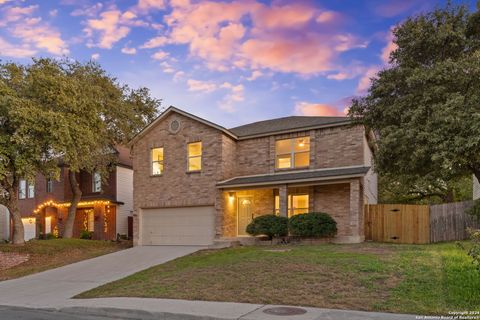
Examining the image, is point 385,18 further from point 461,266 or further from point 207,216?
point 207,216

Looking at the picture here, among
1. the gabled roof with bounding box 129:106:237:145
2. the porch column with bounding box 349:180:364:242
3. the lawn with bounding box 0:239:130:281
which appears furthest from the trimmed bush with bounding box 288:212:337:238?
the lawn with bounding box 0:239:130:281

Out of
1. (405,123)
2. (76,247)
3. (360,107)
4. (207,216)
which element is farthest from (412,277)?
(76,247)

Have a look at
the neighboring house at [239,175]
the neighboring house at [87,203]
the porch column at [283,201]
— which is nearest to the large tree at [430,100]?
the neighboring house at [239,175]

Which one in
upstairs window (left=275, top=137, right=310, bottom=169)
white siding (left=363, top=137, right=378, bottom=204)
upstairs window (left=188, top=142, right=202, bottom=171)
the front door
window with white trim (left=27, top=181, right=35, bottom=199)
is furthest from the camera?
window with white trim (left=27, top=181, right=35, bottom=199)

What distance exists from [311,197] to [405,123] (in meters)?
7.75

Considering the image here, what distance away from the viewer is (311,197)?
21.2 metres

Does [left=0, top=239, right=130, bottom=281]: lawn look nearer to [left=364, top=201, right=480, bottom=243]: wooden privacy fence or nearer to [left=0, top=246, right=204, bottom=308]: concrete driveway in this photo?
[left=0, top=246, right=204, bottom=308]: concrete driveway

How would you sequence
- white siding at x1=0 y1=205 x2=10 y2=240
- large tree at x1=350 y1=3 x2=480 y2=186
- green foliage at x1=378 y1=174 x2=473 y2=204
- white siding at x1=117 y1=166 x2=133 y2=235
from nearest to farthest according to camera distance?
large tree at x1=350 y1=3 x2=480 y2=186 → white siding at x1=117 y1=166 x2=133 y2=235 → green foliage at x1=378 y1=174 x2=473 y2=204 → white siding at x1=0 y1=205 x2=10 y2=240

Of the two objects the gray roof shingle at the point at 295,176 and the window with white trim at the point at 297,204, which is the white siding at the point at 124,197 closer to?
the gray roof shingle at the point at 295,176

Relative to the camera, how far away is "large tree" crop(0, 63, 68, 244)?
801 inches

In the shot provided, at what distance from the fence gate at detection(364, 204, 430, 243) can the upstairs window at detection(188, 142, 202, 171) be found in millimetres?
8866

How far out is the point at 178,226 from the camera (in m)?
23.6

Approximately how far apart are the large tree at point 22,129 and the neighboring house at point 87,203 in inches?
328

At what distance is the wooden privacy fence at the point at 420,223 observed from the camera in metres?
20.5
